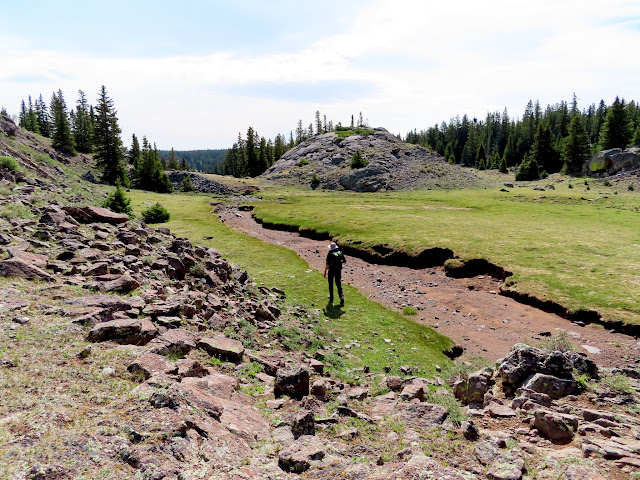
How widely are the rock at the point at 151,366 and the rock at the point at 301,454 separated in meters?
3.61

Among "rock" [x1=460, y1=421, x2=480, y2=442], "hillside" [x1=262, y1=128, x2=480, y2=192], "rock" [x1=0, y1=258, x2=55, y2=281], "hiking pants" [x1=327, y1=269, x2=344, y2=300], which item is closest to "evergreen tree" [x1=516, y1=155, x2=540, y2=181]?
"hillside" [x1=262, y1=128, x2=480, y2=192]

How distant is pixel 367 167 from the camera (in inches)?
5153

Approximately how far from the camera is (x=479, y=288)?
28.3 meters

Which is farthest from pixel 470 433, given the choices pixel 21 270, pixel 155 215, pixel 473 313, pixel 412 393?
pixel 155 215

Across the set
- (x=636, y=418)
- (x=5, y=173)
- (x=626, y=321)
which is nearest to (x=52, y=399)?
(x=636, y=418)

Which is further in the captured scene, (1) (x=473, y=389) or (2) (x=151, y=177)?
(2) (x=151, y=177)

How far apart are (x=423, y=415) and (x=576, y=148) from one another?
151 m

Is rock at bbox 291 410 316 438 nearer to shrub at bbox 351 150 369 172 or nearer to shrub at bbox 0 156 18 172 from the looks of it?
shrub at bbox 0 156 18 172

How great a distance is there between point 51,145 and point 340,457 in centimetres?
14239

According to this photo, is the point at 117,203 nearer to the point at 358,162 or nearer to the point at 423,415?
the point at 423,415

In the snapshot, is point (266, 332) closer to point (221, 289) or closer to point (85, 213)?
point (221, 289)

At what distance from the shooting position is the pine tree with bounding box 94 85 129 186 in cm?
9356

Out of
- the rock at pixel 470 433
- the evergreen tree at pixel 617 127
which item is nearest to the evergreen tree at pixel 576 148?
the evergreen tree at pixel 617 127

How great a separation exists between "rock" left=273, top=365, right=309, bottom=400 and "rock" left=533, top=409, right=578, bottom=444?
19.4 feet
